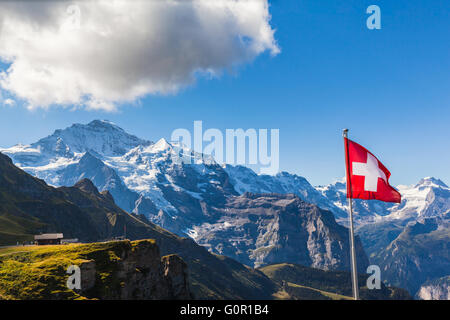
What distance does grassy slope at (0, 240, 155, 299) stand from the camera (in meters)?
82.5

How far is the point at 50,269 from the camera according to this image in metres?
89.8

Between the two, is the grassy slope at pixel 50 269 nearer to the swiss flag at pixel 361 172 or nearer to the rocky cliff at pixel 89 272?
the rocky cliff at pixel 89 272

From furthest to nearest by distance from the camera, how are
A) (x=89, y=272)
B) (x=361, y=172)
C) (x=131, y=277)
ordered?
(x=131, y=277) < (x=89, y=272) < (x=361, y=172)

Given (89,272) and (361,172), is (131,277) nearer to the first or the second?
(89,272)

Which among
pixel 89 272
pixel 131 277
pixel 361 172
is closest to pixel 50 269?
pixel 89 272

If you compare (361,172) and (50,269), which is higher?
(361,172)

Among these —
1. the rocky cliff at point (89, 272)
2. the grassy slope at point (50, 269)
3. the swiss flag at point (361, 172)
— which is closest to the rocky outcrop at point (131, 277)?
the rocky cliff at point (89, 272)

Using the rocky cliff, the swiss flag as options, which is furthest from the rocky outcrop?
the swiss flag

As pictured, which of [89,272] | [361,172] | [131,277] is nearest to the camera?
[361,172]

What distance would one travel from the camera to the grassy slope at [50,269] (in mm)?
82500
